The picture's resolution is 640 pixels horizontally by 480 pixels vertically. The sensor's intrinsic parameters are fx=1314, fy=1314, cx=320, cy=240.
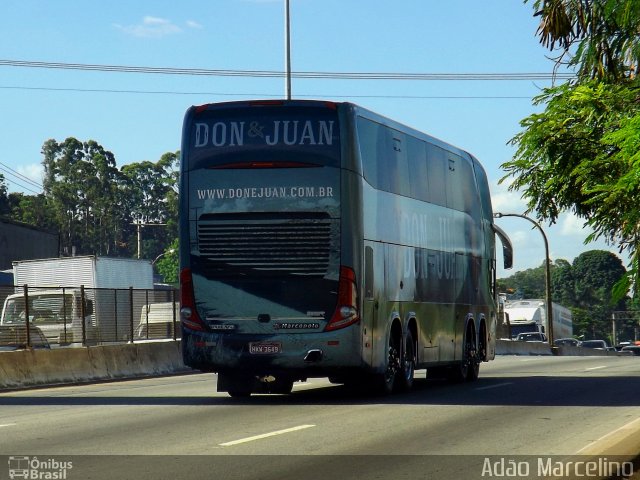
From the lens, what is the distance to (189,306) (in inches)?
766

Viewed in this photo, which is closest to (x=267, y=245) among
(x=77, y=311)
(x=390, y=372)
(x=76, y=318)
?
(x=390, y=372)

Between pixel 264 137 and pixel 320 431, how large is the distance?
18.9 ft

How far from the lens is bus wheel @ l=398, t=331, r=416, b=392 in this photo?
21641mm

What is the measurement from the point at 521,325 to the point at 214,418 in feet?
219

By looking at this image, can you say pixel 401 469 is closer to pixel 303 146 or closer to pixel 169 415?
pixel 169 415

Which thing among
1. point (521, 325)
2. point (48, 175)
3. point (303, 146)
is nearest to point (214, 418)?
point (303, 146)

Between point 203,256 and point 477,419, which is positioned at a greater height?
point 203,256

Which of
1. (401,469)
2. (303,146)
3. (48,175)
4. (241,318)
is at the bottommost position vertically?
(401,469)

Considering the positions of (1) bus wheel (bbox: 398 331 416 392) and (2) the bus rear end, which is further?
(1) bus wheel (bbox: 398 331 416 392)

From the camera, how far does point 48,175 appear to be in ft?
491

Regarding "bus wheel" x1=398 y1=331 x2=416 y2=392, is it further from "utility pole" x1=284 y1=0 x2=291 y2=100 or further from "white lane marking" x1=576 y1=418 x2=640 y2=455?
"utility pole" x1=284 y1=0 x2=291 y2=100


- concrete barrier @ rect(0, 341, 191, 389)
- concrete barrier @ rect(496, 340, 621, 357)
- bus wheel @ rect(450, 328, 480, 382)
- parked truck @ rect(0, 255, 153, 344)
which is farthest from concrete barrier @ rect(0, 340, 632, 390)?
concrete barrier @ rect(496, 340, 621, 357)

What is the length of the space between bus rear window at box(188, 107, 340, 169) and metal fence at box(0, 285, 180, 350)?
10.2m

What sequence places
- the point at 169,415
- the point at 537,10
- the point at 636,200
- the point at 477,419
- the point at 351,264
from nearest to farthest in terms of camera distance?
the point at 636,200 → the point at 537,10 → the point at 477,419 → the point at 169,415 → the point at 351,264
